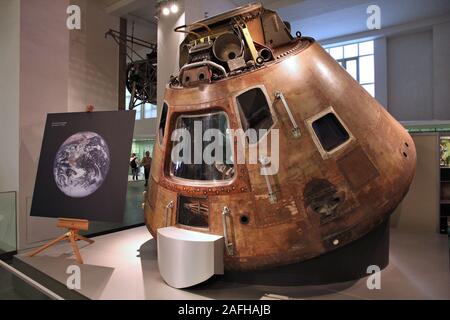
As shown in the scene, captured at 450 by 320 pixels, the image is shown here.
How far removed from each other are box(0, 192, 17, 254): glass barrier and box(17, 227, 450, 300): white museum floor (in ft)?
1.50

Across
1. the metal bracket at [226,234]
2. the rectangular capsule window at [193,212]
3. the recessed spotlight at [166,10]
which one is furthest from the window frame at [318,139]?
the recessed spotlight at [166,10]

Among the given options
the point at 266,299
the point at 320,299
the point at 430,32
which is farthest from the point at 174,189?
the point at 430,32

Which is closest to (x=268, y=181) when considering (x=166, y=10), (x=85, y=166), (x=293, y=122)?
(x=293, y=122)

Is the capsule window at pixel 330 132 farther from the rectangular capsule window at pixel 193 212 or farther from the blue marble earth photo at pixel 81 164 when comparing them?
the blue marble earth photo at pixel 81 164

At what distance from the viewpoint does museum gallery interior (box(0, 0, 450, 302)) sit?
227 cm

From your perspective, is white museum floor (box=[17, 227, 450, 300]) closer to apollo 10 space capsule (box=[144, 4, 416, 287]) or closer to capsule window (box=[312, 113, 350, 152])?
apollo 10 space capsule (box=[144, 4, 416, 287])

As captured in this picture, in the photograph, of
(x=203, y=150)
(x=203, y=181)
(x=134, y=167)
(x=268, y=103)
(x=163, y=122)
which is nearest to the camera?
(x=268, y=103)

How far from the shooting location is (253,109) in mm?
2457

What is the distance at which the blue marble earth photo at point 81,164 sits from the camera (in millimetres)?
3135

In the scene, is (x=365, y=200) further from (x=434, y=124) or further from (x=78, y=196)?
(x=434, y=124)

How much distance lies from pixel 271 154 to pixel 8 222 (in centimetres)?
348

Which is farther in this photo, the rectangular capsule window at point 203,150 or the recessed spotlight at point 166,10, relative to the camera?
the recessed spotlight at point 166,10

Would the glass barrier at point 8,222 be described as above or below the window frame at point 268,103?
below

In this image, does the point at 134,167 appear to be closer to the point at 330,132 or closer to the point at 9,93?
the point at 9,93
